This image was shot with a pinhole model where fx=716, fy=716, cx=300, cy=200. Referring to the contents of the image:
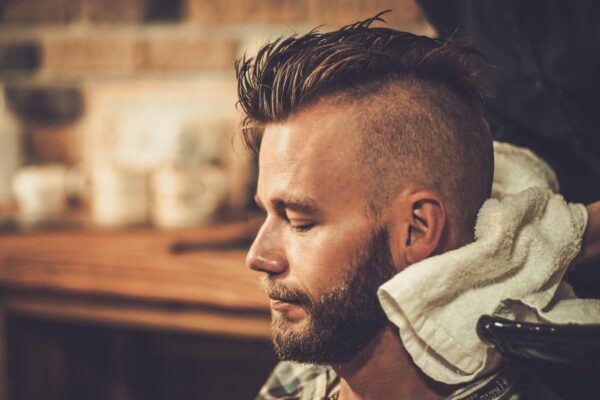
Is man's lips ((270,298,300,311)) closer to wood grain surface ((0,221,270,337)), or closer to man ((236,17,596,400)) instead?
man ((236,17,596,400))

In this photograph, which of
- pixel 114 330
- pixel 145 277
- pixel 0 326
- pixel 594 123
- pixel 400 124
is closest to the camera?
pixel 400 124

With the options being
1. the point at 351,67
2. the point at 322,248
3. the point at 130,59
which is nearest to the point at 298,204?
the point at 322,248

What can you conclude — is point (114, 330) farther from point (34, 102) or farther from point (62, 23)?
point (62, 23)

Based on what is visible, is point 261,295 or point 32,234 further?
point 32,234

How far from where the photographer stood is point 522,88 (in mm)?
1024

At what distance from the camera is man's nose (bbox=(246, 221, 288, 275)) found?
0.79m

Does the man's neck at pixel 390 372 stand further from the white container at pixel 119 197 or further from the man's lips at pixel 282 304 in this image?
the white container at pixel 119 197

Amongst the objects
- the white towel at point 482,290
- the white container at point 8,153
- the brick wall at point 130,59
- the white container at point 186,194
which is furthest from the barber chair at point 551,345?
the white container at point 8,153

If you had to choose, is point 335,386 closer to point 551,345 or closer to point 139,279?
point 551,345

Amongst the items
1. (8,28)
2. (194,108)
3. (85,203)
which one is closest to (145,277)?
Result: (85,203)

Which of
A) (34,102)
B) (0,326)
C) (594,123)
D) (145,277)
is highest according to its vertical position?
(594,123)

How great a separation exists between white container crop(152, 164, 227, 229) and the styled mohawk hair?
2.66 ft

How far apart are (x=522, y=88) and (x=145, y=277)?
0.81 metres

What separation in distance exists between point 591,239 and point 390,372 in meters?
0.27
